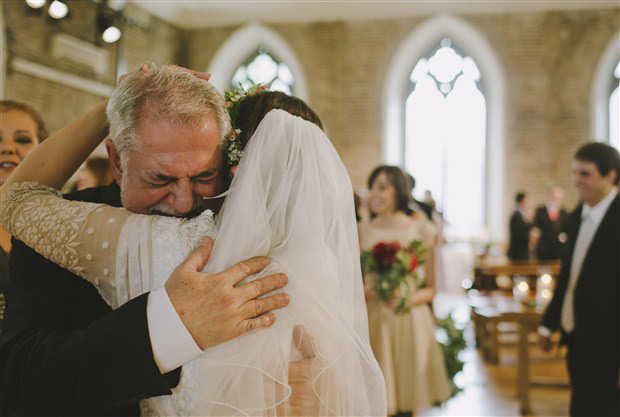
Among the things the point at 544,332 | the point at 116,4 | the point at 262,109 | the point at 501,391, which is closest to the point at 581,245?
the point at 544,332

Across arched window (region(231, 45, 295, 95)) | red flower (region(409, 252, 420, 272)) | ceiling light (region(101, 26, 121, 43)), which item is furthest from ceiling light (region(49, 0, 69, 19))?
red flower (region(409, 252, 420, 272))

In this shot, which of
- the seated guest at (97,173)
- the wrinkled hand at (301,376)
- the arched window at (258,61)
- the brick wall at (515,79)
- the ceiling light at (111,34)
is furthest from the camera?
the arched window at (258,61)

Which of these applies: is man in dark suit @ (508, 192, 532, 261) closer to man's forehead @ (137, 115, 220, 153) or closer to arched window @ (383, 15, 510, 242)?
arched window @ (383, 15, 510, 242)

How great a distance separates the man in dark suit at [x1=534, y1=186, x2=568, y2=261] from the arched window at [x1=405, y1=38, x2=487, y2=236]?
2048mm

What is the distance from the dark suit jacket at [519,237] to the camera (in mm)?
10594

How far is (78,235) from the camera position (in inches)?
50.5

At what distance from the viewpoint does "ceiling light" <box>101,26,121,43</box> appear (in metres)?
10.5

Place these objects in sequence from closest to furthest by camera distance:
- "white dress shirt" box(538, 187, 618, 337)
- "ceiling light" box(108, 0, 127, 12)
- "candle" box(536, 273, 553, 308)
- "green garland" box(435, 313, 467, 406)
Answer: "white dress shirt" box(538, 187, 618, 337), "green garland" box(435, 313, 467, 406), "candle" box(536, 273, 553, 308), "ceiling light" box(108, 0, 127, 12)

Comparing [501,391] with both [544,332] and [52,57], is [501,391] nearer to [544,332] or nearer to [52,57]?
[544,332]

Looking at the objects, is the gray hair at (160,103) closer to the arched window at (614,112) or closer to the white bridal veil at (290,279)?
the white bridal veil at (290,279)

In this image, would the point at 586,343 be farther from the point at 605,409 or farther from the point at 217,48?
the point at 217,48

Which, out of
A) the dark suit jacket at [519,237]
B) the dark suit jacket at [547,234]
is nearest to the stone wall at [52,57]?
the dark suit jacket at [519,237]

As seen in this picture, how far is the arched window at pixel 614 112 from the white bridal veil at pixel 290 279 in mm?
12674


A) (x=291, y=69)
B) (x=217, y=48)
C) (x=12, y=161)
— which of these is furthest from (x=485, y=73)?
(x=12, y=161)
